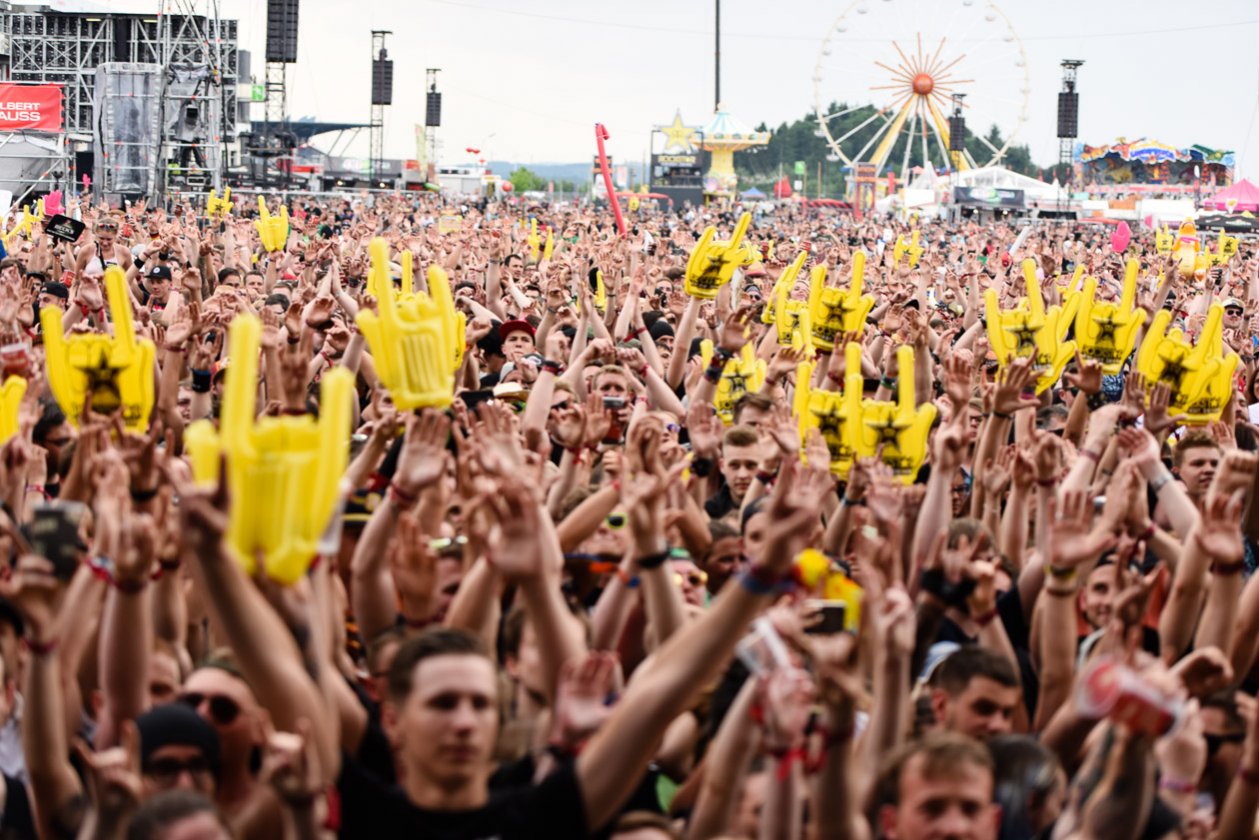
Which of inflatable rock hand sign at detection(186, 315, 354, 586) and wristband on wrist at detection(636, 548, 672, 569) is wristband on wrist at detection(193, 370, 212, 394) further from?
inflatable rock hand sign at detection(186, 315, 354, 586)

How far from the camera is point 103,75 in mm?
26812

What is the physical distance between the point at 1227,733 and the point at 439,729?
2.01 metres

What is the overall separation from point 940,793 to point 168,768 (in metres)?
1.51

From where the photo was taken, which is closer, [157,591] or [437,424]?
[157,591]

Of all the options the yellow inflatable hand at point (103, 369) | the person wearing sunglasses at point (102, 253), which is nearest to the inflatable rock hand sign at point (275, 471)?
the yellow inflatable hand at point (103, 369)

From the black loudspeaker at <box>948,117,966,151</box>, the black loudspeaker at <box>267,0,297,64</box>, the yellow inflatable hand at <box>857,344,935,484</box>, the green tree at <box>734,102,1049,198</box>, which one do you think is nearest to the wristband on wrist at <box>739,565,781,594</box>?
the yellow inflatable hand at <box>857,344,935,484</box>

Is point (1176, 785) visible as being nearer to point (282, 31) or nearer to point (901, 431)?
point (901, 431)

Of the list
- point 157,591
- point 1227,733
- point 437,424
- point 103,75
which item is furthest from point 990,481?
point 103,75

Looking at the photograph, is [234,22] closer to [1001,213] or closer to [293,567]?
[1001,213]

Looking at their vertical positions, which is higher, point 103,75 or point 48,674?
point 103,75

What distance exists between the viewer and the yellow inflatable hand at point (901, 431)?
6.39m

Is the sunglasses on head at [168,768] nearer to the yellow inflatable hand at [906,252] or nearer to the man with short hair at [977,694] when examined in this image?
the man with short hair at [977,694]

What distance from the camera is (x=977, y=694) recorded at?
4.06 meters

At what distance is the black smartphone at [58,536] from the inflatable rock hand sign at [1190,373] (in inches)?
188
